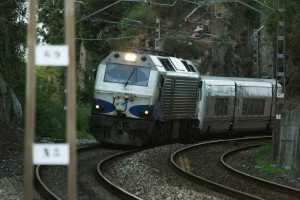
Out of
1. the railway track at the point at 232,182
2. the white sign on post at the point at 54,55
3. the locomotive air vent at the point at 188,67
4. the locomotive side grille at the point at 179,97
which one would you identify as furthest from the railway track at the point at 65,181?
the white sign on post at the point at 54,55

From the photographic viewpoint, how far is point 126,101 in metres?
20.4

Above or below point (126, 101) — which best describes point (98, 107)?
below

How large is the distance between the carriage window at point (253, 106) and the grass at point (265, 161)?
25.2 ft

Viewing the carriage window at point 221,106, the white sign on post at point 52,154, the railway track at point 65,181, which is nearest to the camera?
the white sign on post at point 52,154

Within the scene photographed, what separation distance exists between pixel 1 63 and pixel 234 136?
38.4 feet

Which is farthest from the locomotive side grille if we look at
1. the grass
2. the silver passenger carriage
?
the grass

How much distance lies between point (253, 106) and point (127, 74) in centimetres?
1105

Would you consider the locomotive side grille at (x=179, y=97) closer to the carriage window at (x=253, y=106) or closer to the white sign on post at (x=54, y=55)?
the carriage window at (x=253, y=106)

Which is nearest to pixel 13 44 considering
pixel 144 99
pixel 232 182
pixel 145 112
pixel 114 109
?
pixel 114 109

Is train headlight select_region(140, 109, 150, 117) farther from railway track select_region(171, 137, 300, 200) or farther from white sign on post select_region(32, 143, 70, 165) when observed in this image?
white sign on post select_region(32, 143, 70, 165)

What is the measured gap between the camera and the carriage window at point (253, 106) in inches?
1165

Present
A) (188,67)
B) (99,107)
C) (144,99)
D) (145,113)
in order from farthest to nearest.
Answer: (188,67) → (99,107) → (144,99) → (145,113)

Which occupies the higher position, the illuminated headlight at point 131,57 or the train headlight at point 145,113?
the illuminated headlight at point 131,57

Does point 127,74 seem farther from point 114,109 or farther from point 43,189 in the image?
point 43,189
